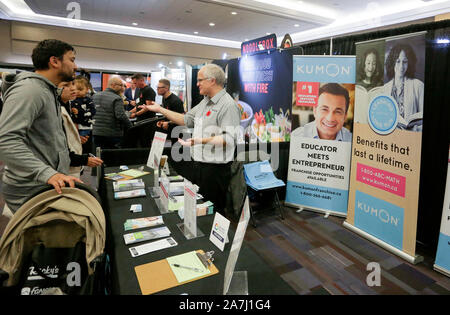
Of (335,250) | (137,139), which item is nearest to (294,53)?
(335,250)

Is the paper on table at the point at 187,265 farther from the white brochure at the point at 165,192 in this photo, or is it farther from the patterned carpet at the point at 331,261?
the patterned carpet at the point at 331,261

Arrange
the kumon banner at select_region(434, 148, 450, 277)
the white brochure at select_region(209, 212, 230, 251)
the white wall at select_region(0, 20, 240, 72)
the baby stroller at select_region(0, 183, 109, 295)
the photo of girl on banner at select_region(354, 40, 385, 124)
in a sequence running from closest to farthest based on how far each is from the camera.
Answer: the baby stroller at select_region(0, 183, 109, 295), the white brochure at select_region(209, 212, 230, 251), the kumon banner at select_region(434, 148, 450, 277), the photo of girl on banner at select_region(354, 40, 385, 124), the white wall at select_region(0, 20, 240, 72)

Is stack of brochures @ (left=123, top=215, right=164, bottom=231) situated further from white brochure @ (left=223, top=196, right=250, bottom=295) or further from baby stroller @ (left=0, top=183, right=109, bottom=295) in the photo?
white brochure @ (left=223, top=196, right=250, bottom=295)

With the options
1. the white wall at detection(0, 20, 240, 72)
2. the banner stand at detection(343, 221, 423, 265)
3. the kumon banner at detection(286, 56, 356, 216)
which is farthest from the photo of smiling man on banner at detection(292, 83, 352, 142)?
the white wall at detection(0, 20, 240, 72)

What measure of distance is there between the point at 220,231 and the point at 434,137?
8.88 feet

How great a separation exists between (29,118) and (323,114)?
3002 millimetres

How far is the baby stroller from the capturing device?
3.28 feet

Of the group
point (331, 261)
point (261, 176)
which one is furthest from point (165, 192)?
point (261, 176)

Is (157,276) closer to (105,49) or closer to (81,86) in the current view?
(81,86)

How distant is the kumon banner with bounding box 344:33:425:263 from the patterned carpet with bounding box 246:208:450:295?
0.17 meters

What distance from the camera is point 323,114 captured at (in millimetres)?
3406

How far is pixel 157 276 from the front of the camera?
3.34 feet

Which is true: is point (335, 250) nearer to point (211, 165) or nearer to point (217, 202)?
point (217, 202)

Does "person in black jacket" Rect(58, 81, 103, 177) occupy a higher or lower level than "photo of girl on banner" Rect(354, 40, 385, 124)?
lower
